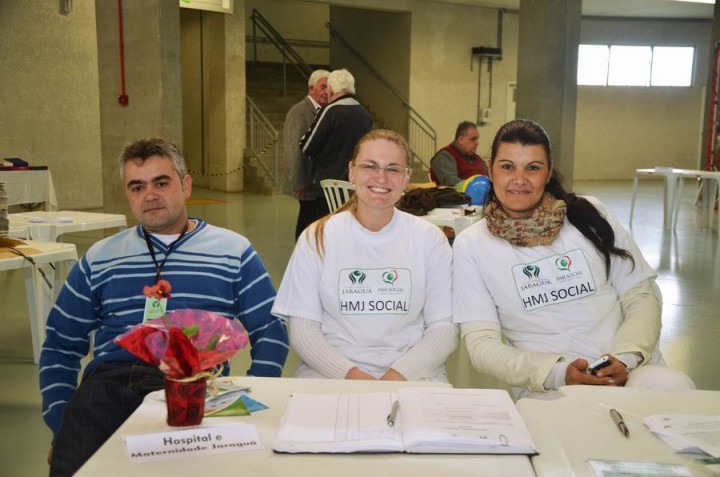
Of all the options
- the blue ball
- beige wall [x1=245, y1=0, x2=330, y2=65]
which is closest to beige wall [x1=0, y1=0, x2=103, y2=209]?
beige wall [x1=245, y1=0, x2=330, y2=65]

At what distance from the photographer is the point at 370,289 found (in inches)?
90.7

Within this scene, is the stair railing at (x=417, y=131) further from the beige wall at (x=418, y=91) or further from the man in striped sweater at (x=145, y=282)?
the man in striped sweater at (x=145, y=282)

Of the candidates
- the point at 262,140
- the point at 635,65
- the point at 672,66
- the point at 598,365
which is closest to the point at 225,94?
the point at 262,140

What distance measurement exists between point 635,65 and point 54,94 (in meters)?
14.8

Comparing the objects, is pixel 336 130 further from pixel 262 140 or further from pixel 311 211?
pixel 262 140

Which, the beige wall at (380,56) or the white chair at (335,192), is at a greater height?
the beige wall at (380,56)

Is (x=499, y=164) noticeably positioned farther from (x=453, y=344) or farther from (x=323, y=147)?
(x=323, y=147)

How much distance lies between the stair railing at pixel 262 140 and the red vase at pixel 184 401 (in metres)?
12.3

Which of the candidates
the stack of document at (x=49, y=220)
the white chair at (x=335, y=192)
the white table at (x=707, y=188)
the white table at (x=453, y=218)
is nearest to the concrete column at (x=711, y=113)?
the white table at (x=707, y=188)

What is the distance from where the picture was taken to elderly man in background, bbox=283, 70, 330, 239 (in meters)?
5.90

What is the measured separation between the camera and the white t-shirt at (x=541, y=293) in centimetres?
234

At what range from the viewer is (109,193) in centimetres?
840

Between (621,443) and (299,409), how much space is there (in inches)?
24.5

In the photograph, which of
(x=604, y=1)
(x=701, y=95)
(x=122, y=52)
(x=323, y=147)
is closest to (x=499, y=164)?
(x=323, y=147)
